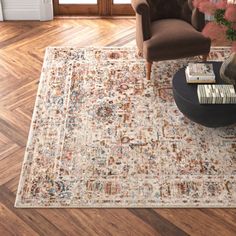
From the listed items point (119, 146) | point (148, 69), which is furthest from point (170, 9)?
point (119, 146)

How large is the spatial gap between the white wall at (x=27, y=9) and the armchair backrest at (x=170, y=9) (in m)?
1.49

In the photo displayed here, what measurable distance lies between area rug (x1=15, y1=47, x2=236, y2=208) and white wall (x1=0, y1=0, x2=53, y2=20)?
3.70ft

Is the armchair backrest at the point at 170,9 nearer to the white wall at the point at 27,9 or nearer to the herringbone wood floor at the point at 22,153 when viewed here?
the herringbone wood floor at the point at 22,153

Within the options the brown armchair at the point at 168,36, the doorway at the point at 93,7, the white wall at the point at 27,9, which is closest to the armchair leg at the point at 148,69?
the brown armchair at the point at 168,36

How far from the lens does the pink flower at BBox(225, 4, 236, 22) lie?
369 centimetres

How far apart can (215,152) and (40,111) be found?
1566 millimetres

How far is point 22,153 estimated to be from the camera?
13.8 feet

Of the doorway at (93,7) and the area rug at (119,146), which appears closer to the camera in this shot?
the area rug at (119,146)

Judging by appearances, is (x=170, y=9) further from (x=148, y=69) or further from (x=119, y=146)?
(x=119, y=146)

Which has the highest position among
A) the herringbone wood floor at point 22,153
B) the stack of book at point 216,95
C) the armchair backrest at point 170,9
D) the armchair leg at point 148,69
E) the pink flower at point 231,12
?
the pink flower at point 231,12

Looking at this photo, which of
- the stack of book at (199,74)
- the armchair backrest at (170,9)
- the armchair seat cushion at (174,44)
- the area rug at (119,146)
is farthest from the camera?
the armchair backrest at (170,9)

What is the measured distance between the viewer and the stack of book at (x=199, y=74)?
Answer: 14.2 ft

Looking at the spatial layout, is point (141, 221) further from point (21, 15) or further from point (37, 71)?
point (21, 15)

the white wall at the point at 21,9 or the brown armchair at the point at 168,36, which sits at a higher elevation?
the brown armchair at the point at 168,36
